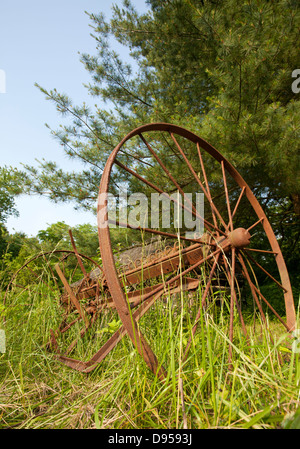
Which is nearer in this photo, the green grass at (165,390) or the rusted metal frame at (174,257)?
the green grass at (165,390)

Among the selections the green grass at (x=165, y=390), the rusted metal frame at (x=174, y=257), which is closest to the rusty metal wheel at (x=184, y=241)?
the rusted metal frame at (x=174, y=257)

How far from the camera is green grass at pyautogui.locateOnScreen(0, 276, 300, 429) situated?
95cm

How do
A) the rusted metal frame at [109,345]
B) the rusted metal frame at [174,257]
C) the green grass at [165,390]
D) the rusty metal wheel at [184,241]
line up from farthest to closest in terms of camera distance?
the rusted metal frame at [174,257] < the rusted metal frame at [109,345] < the rusty metal wheel at [184,241] < the green grass at [165,390]

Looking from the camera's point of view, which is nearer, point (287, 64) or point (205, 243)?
point (205, 243)

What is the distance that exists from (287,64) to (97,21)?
12.1ft

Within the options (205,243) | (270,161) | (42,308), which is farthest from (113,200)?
(205,243)

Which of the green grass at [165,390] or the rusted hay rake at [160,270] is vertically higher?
the rusted hay rake at [160,270]

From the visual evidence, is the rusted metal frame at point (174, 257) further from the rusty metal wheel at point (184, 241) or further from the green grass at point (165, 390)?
the green grass at point (165, 390)

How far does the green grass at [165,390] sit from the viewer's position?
0.95 m


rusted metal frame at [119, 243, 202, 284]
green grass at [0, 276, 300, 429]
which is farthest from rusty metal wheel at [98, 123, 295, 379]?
green grass at [0, 276, 300, 429]

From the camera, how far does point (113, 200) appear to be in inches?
192

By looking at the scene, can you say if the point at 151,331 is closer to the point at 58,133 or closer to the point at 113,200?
the point at 113,200

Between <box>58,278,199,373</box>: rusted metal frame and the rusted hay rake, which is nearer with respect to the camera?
the rusted hay rake

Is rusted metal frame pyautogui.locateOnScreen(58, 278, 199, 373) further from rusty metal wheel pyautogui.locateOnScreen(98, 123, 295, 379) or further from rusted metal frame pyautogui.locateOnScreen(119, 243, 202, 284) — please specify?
rusted metal frame pyautogui.locateOnScreen(119, 243, 202, 284)
